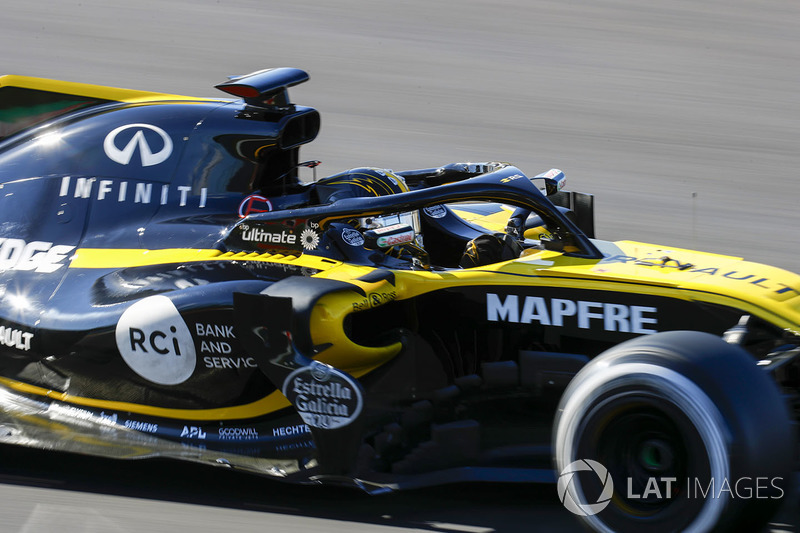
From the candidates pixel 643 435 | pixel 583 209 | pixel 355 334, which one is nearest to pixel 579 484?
Answer: pixel 643 435

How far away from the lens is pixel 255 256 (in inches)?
180

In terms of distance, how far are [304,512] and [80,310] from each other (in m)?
1.41

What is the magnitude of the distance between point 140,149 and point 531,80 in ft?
23.3

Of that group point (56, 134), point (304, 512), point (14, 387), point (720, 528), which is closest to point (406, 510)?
point (304, 512)

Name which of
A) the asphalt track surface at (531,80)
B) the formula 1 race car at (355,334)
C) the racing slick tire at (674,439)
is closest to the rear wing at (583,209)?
the formula 1 race car at (355,334)

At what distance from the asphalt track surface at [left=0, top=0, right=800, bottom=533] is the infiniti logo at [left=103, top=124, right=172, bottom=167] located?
4.80ft

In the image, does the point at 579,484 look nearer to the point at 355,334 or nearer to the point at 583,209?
the point at 355,334

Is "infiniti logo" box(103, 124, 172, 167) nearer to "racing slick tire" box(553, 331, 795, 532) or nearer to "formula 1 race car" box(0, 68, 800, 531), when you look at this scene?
"formula 1 race car" box(0, 68, 800, 531)

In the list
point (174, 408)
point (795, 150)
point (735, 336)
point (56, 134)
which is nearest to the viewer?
point (735, 336)

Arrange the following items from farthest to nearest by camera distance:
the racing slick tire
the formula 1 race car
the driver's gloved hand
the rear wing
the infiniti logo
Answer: the rear wing, the infiniti logo, the driver's gloved hand, the formula 1 race car, the racing slick tire

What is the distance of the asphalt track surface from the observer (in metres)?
8.74

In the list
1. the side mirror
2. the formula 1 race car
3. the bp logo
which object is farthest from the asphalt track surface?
the bp logo

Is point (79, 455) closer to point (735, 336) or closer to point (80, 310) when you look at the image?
point (80, 310)

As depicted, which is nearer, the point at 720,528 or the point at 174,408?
the point at 720,528
